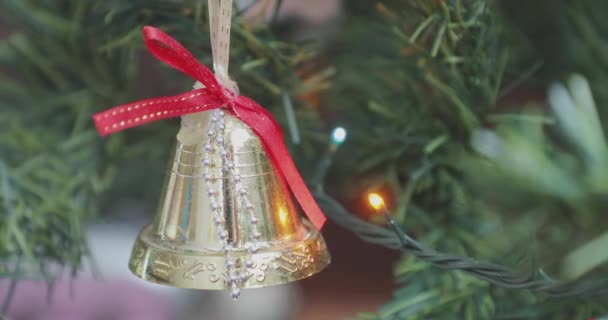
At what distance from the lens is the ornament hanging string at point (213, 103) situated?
351mm

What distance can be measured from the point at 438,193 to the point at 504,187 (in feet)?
0.65

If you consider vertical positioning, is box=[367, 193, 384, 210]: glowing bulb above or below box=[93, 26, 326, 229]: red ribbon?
below

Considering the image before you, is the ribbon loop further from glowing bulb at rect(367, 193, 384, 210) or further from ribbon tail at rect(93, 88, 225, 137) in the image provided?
glowing bulb at rect(367, 193, 384, 210)

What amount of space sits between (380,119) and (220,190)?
17cm

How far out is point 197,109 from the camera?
36 cm

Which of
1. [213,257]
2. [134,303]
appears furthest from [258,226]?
[134,303]

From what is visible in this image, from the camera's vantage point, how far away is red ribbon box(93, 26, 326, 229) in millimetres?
349

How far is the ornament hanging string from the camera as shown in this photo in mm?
351

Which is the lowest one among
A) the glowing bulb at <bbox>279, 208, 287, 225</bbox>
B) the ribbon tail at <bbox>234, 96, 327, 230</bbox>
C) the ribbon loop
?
the glowing bulb at <bbox>279, 208, 287, 225</bbox>

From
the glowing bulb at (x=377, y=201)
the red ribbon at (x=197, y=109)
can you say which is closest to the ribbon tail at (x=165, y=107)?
the red ribbon at (x=197, y=109)

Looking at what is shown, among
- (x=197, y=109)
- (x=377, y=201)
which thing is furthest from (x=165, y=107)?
(x=377, y=201)

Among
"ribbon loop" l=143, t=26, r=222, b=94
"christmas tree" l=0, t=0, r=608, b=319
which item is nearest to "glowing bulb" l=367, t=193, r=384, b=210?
"christmas tree" l=0, t=0, r=608, b=319

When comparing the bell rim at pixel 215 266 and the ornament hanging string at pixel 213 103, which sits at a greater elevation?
the ornament hanging string at pixel 213 103

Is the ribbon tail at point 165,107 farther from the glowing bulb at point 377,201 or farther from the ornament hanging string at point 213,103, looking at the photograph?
the glowing bulb at point 377,201
